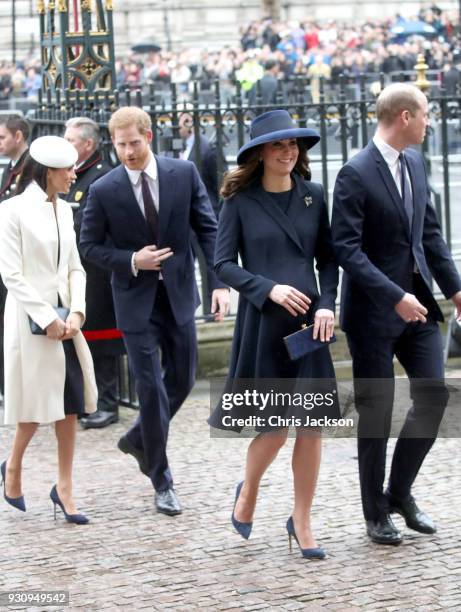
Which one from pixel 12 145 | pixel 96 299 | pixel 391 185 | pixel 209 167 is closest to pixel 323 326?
pixel 391 185

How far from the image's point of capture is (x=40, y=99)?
1041cm

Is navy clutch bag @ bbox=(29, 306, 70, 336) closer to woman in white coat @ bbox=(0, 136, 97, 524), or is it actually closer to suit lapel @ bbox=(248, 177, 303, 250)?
woman in white coat @ bbox=(0, 136, 97, 524)

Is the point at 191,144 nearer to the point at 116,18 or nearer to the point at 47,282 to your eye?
the point at 47,282

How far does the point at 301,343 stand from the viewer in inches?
228

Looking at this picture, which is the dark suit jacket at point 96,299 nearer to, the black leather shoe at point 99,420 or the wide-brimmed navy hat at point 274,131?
the black leather shoe at point 99,420

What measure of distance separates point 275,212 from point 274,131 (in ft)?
1.07

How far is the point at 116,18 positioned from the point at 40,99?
1829 inches

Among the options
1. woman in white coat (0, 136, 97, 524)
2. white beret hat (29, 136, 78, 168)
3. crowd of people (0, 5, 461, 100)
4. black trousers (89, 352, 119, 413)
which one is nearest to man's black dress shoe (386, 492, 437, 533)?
woman in white coat (0, 136, 97, 524)

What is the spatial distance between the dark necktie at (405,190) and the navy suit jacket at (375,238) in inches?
0.7

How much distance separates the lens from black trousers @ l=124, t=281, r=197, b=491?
6.80 metres

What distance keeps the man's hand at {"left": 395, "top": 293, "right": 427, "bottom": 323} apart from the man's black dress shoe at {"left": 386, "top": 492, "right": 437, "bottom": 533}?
874mm

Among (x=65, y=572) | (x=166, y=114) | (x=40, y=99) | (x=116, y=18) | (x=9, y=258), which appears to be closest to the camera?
(x=65, y=572)

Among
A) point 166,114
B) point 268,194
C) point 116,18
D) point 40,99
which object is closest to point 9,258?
point 268,194

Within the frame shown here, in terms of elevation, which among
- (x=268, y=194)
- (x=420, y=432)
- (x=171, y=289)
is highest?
(x=268, y=194)
